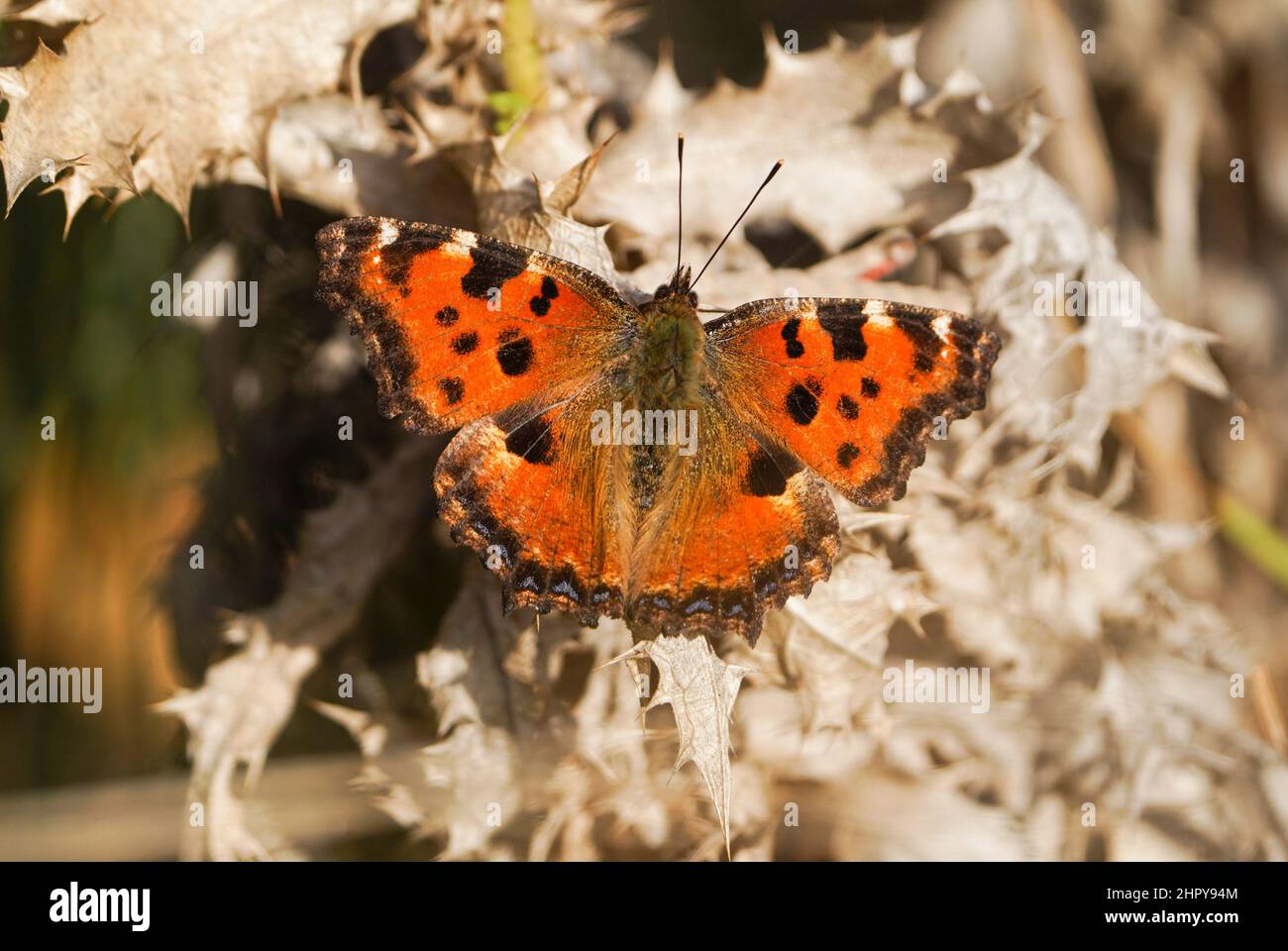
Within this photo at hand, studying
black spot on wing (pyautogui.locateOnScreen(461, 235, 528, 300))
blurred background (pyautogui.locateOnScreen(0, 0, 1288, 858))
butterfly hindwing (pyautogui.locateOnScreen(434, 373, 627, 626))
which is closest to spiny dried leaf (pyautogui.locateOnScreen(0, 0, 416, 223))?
blurred background (pyautogui.locateOnScreen(0, 0, 1288, 858))

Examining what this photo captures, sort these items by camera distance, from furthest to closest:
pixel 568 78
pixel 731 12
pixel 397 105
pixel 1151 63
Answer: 1. pixel 1151 63
2. pixel 731 12
3. pixel 568 78
4. pixel 397 105

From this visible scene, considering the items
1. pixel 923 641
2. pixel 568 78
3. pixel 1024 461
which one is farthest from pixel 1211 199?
pixel 568 78

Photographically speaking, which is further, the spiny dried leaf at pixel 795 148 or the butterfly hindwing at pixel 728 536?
the spiny dried leaf at pixel 795 148

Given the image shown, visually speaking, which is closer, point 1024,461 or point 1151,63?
point 1024,461

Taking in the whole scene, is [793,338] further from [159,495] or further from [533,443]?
[159,495]

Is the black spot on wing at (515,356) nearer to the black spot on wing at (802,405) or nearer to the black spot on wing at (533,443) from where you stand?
the black spot on wing at (533,443)

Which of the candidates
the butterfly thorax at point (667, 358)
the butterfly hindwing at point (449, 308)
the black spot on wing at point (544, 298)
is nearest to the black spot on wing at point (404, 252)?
the butterfly hindwing at point (449, 308)

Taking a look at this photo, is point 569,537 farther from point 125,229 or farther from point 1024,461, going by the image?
point 125,229
